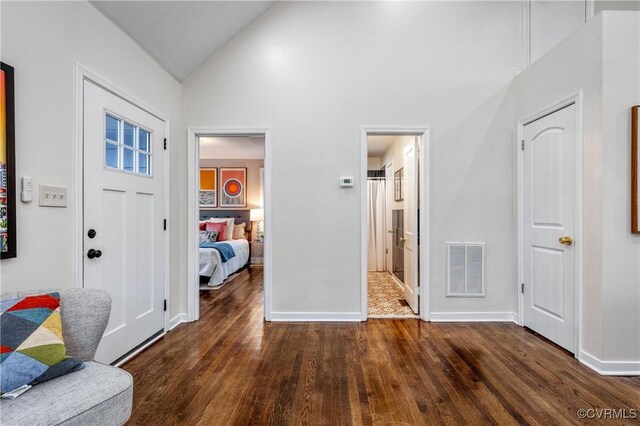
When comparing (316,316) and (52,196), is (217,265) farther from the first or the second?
(52,196)

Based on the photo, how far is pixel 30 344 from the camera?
3.85ft

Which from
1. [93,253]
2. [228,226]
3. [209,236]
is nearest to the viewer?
[93,253]

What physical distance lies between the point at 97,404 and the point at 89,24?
228 centimetres

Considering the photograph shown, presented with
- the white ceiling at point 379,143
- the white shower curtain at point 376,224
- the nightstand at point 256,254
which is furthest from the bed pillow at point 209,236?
the white ceiling at point 379,143

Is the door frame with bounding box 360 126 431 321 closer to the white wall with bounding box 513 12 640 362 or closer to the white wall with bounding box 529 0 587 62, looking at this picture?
the white wall with bounding box 513 12 640 362

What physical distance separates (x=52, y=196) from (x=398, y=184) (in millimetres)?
4192

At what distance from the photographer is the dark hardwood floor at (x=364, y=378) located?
5.61 ft

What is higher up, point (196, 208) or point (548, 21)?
point (548, 21)

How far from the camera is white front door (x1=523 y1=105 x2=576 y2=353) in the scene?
2.44m

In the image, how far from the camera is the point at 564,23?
123 inches

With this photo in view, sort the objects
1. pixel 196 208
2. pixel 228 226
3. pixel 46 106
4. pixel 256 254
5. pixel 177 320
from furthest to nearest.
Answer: pixel 256 254 < pixel 228 226 < pixel 196 208 < pixel 177 320 < pixel 46 106

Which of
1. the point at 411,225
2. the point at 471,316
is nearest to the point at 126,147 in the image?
the point at 411,225

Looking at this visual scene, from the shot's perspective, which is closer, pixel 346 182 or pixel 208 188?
pixel 346 182

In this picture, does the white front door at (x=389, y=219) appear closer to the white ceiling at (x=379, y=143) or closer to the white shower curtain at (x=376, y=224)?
the white shower curtain at (x=376, y=224)
